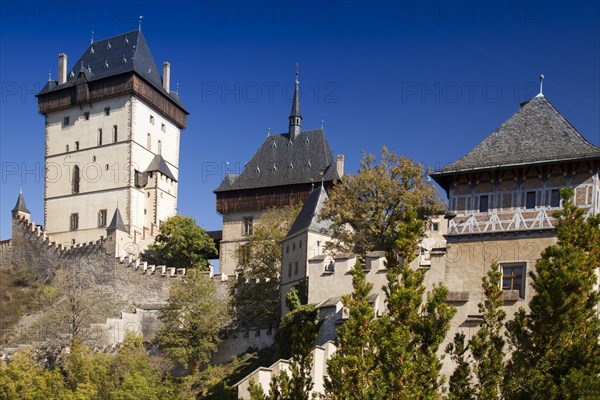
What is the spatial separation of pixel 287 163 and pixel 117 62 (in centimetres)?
1875

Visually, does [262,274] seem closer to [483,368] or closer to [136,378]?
[136,378]

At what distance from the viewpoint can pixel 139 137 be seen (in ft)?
234

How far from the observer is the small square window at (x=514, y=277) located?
3117cm

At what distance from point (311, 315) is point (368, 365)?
41.3 feet

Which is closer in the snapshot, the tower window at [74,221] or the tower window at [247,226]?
the tower window at [247,226]

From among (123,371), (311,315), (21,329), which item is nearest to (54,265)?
(21,329)

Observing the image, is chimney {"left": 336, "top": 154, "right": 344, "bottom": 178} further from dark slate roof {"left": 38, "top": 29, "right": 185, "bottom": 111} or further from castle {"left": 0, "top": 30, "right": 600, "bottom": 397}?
dark slate roof {"left": 38, "top": 29, "right": 185, "bottom": 111}

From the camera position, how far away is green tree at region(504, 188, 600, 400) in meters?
22.7

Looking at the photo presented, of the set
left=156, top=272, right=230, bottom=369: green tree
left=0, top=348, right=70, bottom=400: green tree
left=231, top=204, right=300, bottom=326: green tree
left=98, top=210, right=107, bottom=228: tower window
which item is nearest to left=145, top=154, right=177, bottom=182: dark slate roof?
left=98, top=210, right=107, bottom=228: tower window

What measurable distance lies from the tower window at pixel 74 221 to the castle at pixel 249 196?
0.16 metres

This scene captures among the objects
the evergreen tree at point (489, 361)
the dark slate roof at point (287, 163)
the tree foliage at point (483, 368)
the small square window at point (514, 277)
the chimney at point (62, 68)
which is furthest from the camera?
the chimney at point (62, 68)

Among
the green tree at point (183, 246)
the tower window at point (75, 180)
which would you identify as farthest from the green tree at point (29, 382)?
the tower window at point (75, 180)

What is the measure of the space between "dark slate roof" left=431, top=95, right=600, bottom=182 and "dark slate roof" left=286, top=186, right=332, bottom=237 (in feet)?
37.1

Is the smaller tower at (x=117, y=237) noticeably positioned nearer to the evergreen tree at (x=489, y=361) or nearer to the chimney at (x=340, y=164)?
the chimney at (x=340, y=164)
